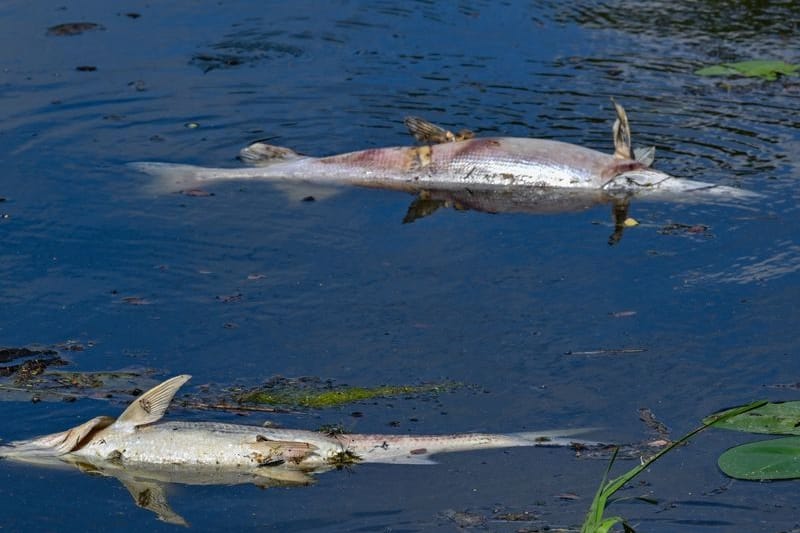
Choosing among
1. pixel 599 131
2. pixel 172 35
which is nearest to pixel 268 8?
pixel 172 35

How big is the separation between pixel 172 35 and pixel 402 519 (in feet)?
24.3

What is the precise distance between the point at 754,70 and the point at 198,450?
6680mm

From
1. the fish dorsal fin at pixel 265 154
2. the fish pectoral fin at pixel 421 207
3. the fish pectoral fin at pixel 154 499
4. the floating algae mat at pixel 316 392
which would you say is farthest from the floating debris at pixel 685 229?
the fish pectoral fin at pixel 154 499

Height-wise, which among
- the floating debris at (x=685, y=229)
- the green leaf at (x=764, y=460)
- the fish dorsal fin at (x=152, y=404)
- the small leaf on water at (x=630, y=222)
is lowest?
the green leaf at (x=764, y=460)

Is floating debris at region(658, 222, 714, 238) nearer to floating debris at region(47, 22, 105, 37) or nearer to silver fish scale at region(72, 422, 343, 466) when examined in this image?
silver fish scale at region(72, 422, 343, 466)

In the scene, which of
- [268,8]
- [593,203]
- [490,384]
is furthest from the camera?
[268,8]

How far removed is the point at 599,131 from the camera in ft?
29.8

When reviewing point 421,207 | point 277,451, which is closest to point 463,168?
point 421,207

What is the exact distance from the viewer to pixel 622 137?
8.11m

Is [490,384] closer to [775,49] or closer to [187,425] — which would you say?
[187,425]

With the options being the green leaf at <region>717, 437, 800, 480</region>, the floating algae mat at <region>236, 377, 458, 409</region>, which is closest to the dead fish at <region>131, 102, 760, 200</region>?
the floating algae mat at <region>236, 377, 458, 409</region>

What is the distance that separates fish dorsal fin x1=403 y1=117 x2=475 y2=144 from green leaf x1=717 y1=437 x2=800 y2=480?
12.0 ft

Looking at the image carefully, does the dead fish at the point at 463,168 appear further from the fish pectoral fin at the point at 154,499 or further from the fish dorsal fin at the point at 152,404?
the fish pectoral fin at the point at 154,499

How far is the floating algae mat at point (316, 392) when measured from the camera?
5668 millimetres
